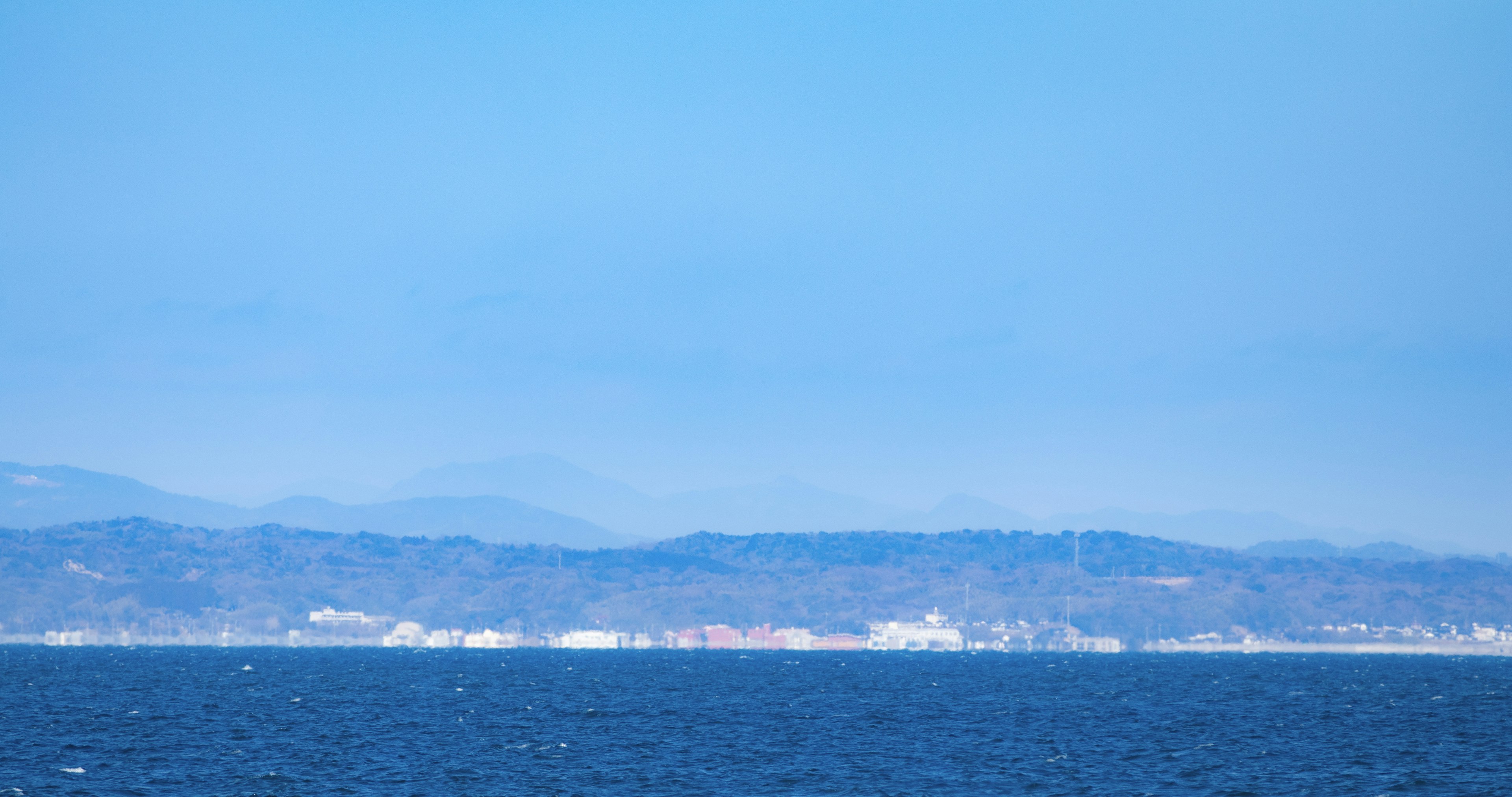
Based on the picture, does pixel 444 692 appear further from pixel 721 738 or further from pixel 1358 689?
pixel 1358 689

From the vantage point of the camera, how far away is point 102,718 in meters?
120

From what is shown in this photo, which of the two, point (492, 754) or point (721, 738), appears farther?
point (721, 738)

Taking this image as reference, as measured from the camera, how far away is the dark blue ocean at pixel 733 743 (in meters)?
81.5

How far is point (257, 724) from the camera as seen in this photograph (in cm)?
11638

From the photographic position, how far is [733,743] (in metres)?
106

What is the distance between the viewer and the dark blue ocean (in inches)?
3209

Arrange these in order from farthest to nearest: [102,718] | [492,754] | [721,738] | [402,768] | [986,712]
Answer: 1. [986,712]
2. [102,718]
3. [721,738]
4. [492,754]
5. [402,768]

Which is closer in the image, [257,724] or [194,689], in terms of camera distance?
[257,724]

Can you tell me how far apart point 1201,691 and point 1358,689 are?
26.2 metres

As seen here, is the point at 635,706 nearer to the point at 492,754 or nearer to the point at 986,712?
the point at 986,712

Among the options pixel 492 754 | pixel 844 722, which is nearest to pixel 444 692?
pixel 844 722

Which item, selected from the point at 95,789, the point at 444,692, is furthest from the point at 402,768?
the point at 444,692

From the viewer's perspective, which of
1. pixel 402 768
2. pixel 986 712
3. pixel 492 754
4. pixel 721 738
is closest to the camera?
pixel 402 768

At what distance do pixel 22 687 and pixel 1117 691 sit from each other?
129411 millimetres
